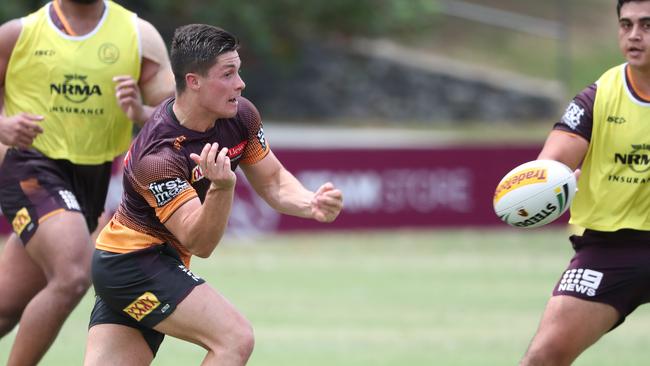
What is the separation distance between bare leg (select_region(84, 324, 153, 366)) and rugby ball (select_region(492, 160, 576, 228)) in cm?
208

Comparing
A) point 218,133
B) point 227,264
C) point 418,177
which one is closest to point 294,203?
point 218,133

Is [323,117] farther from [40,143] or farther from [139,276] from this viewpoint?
[139,276]

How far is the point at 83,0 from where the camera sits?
8.13 m

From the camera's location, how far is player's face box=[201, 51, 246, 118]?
6.42m

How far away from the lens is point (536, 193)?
6.87m

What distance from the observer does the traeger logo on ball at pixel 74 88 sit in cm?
823

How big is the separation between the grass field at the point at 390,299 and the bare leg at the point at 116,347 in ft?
12.1

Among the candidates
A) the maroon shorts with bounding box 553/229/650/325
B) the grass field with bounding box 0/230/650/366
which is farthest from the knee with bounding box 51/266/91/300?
the maroon shorts with bounding box 553/229/650/325

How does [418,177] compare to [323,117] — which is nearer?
[418,177]

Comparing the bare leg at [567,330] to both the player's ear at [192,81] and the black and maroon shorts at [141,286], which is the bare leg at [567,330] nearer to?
the black and maroon shorts at [141,286]

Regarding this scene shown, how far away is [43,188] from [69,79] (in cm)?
73

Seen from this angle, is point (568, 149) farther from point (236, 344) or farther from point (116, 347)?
point (116, 347)

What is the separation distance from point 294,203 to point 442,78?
22.9 meters

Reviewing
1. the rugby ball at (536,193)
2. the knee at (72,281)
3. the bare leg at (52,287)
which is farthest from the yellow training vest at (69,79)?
the rugby ball at (536,193)
